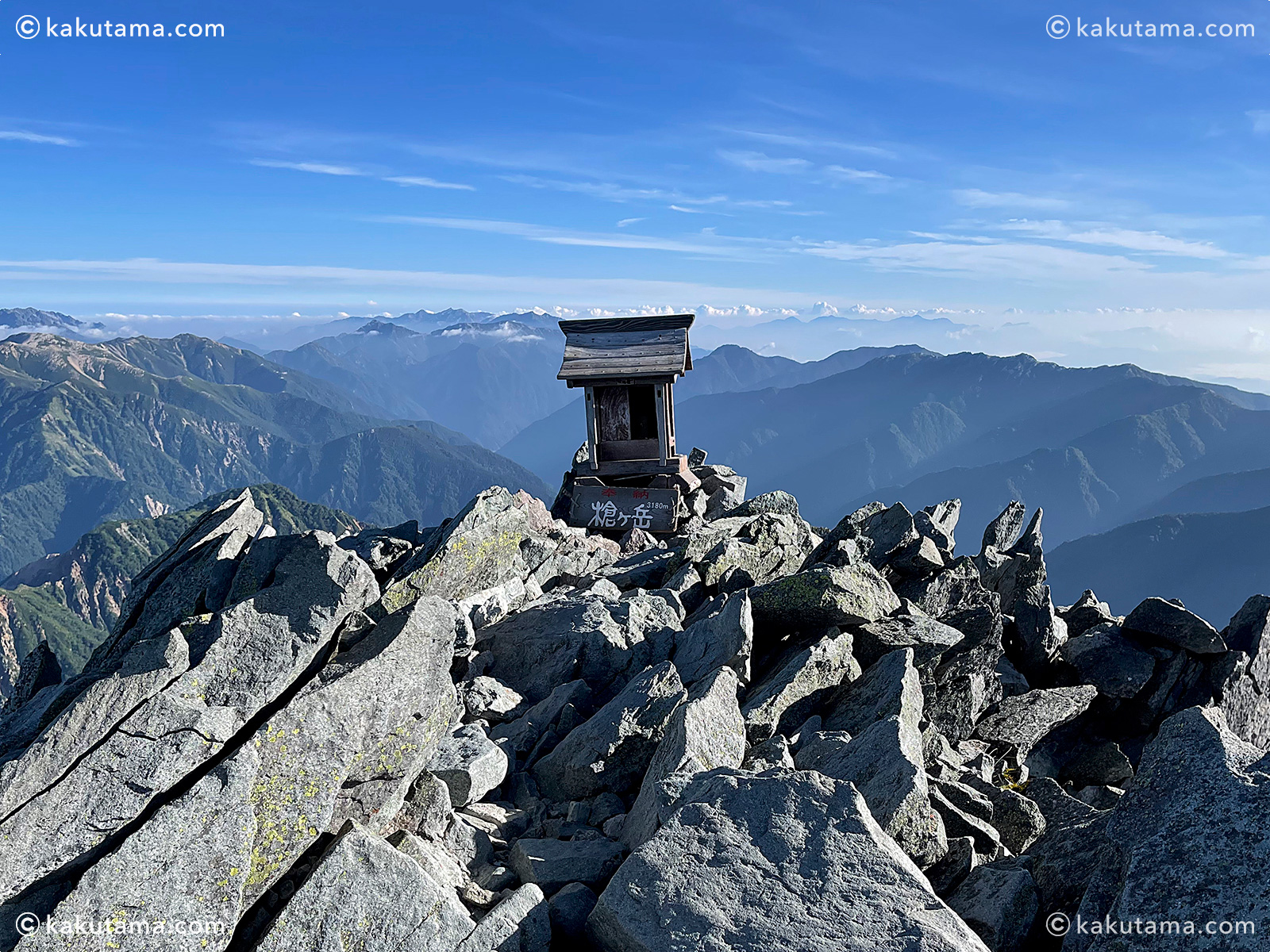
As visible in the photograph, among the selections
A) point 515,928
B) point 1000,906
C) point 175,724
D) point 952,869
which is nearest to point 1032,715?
point 952,869

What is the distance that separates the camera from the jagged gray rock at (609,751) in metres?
9.46

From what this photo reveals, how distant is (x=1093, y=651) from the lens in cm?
1434

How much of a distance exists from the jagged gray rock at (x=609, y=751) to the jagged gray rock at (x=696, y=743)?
1.04 ft

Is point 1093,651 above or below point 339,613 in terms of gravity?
below

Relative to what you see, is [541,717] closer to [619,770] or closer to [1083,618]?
[619,770]

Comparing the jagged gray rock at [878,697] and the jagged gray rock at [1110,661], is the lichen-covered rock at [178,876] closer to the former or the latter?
the jagged gray rock at [878,697]

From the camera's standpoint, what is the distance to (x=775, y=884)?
655cm

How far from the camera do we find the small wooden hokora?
25.3 m

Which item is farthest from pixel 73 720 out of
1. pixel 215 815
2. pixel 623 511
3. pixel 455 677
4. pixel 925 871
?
pixel 623 511

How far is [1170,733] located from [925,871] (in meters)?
2.67

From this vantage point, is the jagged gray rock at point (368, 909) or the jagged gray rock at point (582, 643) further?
the jagged gray rock at point (582, 643)

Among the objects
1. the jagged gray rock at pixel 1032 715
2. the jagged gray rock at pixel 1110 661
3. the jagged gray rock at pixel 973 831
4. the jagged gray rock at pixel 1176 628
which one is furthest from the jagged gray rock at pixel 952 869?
the jagged gray rock at pixel 1176 628

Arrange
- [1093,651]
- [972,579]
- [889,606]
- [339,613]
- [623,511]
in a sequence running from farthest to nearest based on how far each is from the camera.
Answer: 1. [623,511]
2. [972,579]
3. [1093,651]
4. [889,606]
5. [339,613]

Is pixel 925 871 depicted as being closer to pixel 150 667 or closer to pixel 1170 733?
pixel 1170 733
